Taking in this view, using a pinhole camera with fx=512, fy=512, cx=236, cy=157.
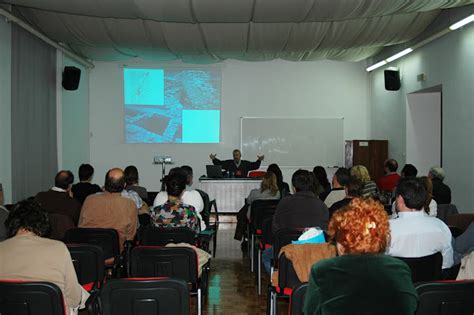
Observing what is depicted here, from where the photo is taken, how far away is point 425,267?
3051 millimetres

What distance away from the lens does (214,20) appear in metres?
6.93

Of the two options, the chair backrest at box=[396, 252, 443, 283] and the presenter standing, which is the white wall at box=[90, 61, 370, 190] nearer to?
the presenter standing

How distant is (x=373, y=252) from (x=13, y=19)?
7.40 m

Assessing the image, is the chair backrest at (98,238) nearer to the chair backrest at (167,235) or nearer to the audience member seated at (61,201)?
the chair backrest at (167,235)

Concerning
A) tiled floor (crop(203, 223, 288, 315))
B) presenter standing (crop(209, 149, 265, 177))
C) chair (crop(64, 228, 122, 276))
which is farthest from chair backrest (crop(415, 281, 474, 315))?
presenter standing (crop(209, 149, 265, 177))

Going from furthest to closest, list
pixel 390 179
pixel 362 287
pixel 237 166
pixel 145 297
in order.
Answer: pixel 237 166 < pixel 390 179 < pixel 145 297 < pixel 362 287

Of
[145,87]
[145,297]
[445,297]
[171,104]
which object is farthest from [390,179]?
[145,87]

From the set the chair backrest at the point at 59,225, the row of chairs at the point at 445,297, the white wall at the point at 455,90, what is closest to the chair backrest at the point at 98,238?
the chair backrest at the point at 59,225

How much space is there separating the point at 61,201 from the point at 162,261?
5.91 feet

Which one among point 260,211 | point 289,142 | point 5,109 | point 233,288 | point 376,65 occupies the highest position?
point 376,65

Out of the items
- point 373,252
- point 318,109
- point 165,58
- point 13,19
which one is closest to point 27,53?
point 13,19

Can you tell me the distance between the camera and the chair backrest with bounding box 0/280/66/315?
2.48 meters

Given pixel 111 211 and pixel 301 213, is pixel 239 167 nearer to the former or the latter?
pixel 301 213

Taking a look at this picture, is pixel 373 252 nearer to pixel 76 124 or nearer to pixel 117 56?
pixel 117 56
